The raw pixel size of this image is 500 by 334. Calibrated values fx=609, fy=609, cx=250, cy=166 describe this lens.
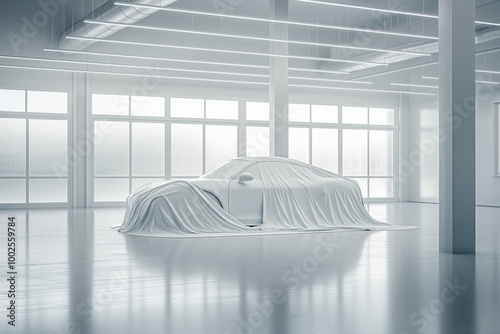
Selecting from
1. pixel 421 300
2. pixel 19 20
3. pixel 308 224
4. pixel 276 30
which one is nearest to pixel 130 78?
pixel 19 20

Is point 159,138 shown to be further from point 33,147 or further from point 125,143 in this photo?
point 33,147

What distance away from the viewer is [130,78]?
1823 centimetres

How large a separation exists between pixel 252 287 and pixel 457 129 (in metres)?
3.68

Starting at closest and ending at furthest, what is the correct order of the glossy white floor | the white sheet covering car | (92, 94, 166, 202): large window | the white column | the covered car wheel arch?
the glossy white floor, the white sheet covering car, the covered car wheel arch, the white column, (92, 94, 166, 202): large window

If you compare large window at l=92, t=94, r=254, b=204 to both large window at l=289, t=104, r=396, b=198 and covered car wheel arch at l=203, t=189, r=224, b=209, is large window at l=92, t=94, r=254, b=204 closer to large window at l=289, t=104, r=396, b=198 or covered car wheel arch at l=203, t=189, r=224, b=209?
large window at l=289, t=104, r=396, b=198

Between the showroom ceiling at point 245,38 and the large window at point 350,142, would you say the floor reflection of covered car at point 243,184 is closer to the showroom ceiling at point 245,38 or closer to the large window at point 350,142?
the showroom ceiling at point 245,38

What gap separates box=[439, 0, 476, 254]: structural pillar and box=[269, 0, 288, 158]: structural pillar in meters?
5.76

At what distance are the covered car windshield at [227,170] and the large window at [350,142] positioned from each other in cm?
1067

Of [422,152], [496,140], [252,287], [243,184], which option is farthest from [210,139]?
[252,287]

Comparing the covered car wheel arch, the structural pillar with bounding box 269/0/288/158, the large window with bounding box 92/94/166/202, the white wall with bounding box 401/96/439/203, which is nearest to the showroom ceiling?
the structural pillar with bounding box 269/0/288/158

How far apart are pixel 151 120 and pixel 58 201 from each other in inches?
146

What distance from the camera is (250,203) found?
988 cm

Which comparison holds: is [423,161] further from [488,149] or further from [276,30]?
[276,30]

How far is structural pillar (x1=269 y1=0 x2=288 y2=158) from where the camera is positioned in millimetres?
12828
